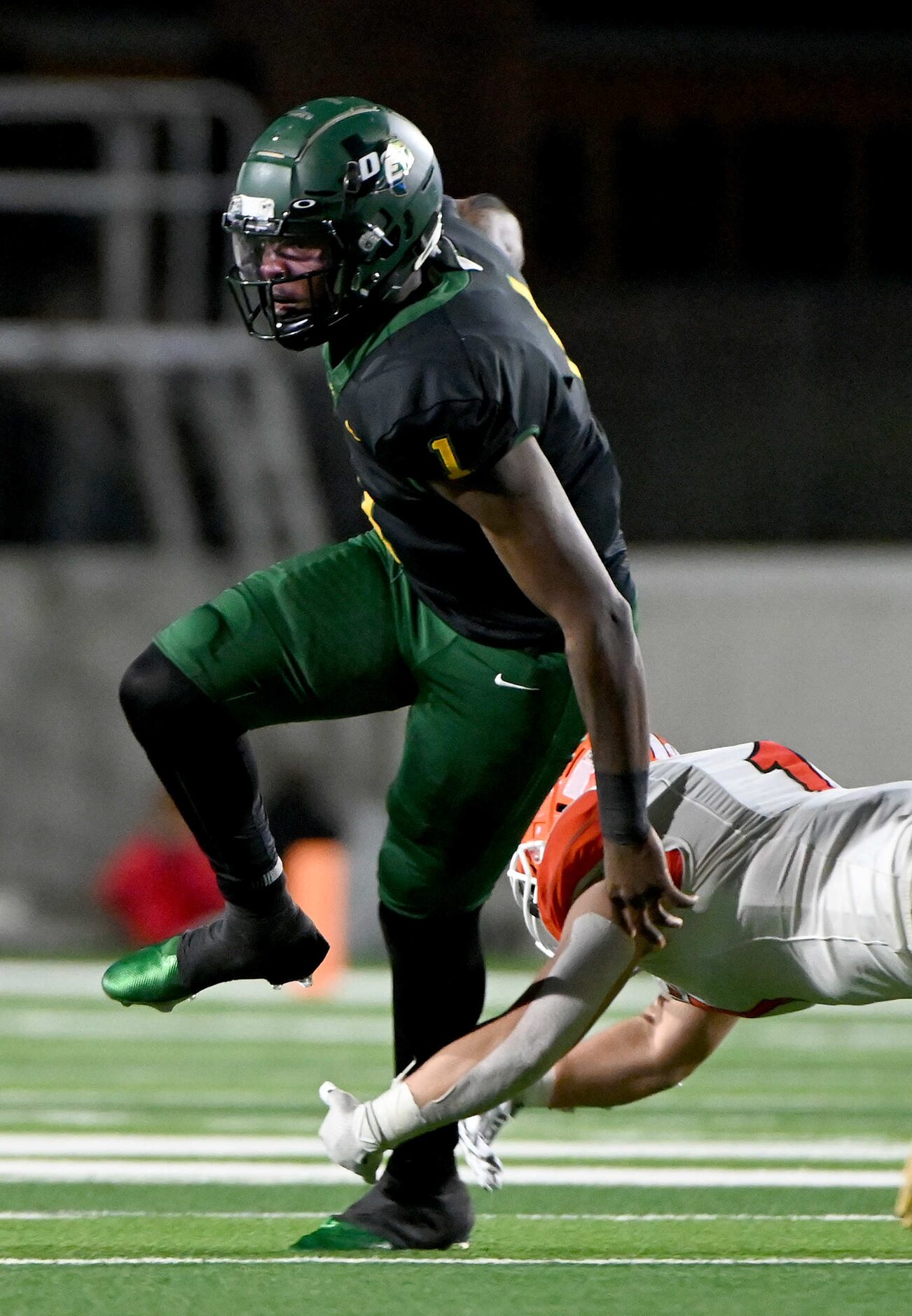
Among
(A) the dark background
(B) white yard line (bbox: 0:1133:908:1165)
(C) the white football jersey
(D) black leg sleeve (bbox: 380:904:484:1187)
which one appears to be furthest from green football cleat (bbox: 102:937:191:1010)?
(A) the dark background

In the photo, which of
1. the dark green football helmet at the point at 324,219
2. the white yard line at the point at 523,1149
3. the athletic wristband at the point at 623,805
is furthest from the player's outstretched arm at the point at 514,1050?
the white yard line at the point at 523,1149

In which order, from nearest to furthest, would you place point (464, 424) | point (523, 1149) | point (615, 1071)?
point (464, 424), point (615, 1071), point (523, 1149)

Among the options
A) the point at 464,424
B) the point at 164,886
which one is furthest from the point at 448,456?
the point at 164,886

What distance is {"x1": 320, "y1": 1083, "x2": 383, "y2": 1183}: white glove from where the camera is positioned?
3361 millimetres

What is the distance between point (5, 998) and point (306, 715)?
5.28 meters

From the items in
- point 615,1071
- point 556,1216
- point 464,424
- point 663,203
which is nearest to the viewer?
point 464,424

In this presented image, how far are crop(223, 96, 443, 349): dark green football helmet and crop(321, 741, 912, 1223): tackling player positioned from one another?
899 mm

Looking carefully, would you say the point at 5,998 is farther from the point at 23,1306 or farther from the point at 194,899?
the point at 23,1306

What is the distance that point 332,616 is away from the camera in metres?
3.58

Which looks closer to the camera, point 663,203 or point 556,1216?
point 556,1216

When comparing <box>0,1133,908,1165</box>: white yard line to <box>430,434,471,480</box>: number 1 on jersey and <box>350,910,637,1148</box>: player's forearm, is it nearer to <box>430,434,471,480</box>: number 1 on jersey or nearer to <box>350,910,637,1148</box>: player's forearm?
<box>350,910,637,1148</box>: player's forearm

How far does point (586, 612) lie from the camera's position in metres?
3.21

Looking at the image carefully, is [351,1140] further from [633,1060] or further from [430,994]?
[633,1060]

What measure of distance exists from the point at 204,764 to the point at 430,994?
0.56 metres
